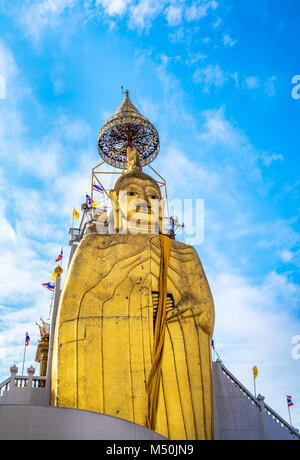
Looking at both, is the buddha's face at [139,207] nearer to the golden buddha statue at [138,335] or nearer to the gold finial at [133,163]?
the golden buddha statue at [138,335]

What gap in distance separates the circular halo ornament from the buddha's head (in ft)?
9.61

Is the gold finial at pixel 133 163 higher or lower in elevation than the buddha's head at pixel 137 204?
higher

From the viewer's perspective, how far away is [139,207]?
33.8 ft

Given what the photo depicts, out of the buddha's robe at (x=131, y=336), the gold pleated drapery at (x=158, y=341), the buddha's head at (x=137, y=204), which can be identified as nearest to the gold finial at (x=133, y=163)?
the buddha's head at (x=137, y=204)

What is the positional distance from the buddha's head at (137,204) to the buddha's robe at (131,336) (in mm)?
740

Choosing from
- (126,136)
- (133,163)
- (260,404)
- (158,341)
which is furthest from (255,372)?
(126,136)

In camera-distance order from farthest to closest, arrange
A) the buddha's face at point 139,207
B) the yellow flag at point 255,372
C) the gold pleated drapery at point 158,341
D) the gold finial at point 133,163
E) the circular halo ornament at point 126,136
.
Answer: the circular halo ornament at point 126,136, the yellow flag at point 255,372, the gold finial at point 133,163, the buddha's face at point 139,207, the gold pleated drapery at point 158,341

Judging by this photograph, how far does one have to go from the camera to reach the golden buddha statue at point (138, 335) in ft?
24.7

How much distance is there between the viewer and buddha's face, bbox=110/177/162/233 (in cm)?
1028

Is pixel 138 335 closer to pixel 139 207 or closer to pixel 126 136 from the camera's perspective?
pixel 139 207

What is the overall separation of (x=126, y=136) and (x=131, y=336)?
306 inches

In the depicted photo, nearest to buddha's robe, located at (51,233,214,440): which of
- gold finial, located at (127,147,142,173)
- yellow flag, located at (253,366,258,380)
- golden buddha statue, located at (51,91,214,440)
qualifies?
golden buddha statue, located at (51,91,214,440)
